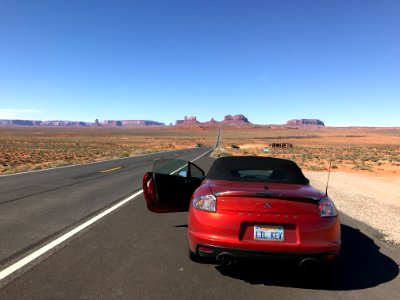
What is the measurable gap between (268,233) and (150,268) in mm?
1515

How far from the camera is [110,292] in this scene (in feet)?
11.6

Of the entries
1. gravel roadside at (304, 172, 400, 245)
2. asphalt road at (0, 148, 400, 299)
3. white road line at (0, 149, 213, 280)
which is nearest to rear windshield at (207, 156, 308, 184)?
asphalt road at (0, 148, 400, 299)

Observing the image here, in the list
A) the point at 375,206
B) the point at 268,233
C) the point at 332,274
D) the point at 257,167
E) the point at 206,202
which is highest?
the point at 257,167

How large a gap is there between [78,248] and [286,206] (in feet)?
9.81

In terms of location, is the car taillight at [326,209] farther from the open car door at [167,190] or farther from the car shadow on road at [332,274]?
the open car door at [167,190]

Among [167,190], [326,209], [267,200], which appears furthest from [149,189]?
[326,209]

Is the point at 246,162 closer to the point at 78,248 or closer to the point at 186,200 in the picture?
the point at 186,200

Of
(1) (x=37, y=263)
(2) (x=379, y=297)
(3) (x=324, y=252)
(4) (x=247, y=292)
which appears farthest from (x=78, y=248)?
(2) (x=379, y=297)

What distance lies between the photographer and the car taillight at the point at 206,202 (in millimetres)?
3980

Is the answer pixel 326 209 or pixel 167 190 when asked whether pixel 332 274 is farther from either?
pixel 167 190

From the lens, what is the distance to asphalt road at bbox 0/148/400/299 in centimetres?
362

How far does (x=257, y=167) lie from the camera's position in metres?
5.32

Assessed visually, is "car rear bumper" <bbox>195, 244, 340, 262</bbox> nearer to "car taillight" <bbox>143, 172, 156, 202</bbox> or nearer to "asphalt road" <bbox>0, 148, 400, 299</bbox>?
"asphalt road" <bbox>0, 148, 400, 299</bbox>

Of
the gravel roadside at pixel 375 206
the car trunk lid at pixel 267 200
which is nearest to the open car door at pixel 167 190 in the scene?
the car trunk lid at pixel 267 200
